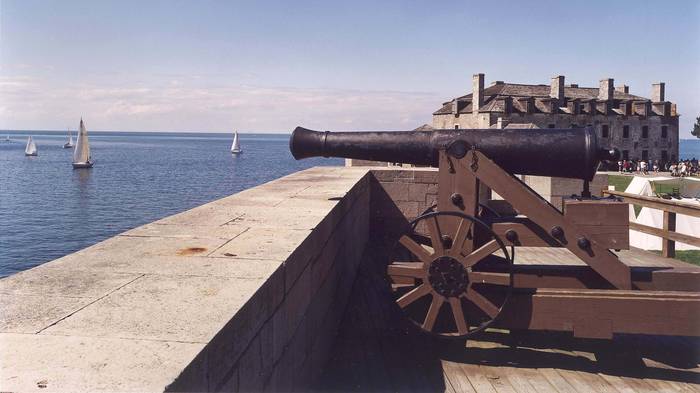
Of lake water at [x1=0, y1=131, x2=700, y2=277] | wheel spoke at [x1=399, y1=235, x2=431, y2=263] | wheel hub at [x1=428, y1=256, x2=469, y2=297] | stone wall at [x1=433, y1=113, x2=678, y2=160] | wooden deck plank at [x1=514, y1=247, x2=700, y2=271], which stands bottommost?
lake water at [x1=0, y1=131, x2=700, y2=277]

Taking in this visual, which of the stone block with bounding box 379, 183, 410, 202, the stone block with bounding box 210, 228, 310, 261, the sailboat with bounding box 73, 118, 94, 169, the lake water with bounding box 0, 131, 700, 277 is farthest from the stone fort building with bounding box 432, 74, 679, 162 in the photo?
the stone block with bounding box 210, 228, 310, 261

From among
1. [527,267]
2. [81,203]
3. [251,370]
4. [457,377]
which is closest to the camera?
[251,370]

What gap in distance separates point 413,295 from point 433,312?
182 millimetres

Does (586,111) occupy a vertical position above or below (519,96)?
below

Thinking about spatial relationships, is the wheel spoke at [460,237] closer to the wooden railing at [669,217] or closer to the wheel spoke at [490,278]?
the wheel spoke at [490,278]

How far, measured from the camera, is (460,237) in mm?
4121

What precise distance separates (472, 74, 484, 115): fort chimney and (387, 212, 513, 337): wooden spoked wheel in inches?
1958

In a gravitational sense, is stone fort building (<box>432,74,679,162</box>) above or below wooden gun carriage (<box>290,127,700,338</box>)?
above

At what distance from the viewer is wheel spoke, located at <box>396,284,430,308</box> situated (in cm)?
421

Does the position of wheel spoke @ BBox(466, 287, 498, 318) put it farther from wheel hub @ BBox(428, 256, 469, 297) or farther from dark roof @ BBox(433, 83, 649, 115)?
dark roof @ BBox(433, 83, 649, 115)

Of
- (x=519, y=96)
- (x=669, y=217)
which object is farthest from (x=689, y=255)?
(x=519, y=96)

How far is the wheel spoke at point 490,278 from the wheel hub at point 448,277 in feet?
0.16

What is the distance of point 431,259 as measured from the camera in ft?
13.7

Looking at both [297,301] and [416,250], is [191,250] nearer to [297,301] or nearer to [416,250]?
[297,301]
